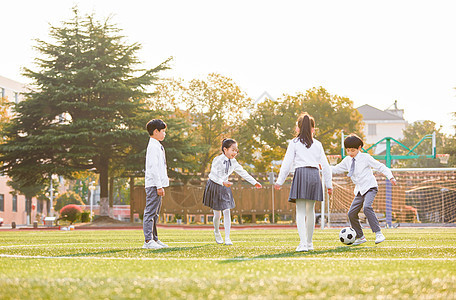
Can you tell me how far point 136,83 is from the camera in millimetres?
36969

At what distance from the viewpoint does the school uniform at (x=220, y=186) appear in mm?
10977

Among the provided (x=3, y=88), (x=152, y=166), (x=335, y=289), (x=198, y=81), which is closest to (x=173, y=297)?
(x=335, y=289)

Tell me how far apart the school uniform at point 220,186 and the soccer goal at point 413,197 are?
1781cm

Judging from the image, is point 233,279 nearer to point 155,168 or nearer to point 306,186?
point 306,186

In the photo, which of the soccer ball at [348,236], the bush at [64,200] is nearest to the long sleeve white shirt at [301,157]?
the soccer ball at [348,236]

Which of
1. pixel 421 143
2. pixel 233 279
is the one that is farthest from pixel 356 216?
pixel 421 143

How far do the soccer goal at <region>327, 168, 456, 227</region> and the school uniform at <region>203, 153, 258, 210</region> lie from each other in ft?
58.4

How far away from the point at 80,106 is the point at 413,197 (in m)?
18.0

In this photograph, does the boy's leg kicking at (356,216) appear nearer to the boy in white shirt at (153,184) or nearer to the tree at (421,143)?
the boy in white shirt at (153,184)

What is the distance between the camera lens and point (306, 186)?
8516 millimetres

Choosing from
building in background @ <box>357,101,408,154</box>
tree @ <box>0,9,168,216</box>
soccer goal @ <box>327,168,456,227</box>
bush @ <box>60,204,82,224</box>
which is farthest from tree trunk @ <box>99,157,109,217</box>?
building in background @ <box>357,101,408,154</box>

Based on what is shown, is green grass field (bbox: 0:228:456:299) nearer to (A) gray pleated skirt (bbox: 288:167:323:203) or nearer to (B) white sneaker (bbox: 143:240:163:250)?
(A) gray pleated skirt (bbox: 288:167:323:203)

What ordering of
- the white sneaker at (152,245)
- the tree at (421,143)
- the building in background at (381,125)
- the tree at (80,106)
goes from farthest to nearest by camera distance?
the building in background at (381,125) → the tree at (421,143) → the tree at (80,106) → the white sneaker at (152,245)

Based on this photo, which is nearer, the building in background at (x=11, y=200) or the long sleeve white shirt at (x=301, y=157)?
the long sleeve white shirt at (x=301, y=157)
